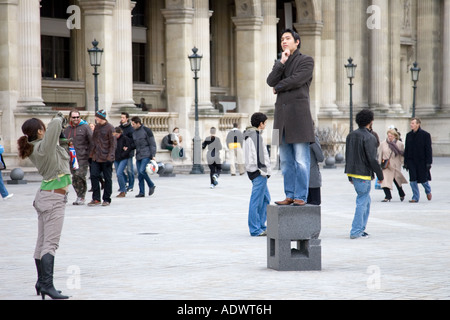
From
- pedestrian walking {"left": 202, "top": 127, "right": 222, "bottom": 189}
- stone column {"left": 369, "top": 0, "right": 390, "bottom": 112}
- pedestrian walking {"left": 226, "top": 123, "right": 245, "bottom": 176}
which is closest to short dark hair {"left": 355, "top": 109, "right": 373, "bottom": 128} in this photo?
pedestrian walking {"left": 202, "top": 127, "right": 222, "bottom": 189}

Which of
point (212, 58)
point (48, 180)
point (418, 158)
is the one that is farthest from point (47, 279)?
point (212, 58)

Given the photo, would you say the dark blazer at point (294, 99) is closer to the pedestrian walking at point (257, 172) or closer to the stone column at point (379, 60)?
the pedestrian walking at point (257, 172)

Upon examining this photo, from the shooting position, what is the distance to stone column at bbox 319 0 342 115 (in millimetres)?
42844

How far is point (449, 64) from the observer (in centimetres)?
4828

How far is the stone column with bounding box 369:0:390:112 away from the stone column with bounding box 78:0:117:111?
1516 cm

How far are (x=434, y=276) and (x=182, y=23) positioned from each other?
27347 millimetres

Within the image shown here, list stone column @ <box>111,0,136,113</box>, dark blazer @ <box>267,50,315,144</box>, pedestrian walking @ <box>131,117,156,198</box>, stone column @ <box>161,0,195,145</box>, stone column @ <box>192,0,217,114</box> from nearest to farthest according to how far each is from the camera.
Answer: dark blazer @ <box>267,50,315,144</box>
pedestrian walking @ <box>131,117,156,198</box>
stone column @ <box>111,0,136,113</box>
stone column @ <box>161,0,195,145</box>
stone column @ <box>192,0,217,114</box>

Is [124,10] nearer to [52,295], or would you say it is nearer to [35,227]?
[35,227]

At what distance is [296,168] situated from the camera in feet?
Result: 33.2

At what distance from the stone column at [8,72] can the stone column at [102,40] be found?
377cm

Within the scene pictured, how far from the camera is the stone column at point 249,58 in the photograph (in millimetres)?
39156

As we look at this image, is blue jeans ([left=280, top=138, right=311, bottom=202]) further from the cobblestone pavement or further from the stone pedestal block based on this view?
the cobblestone pavement

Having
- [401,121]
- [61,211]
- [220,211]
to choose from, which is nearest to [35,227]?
[220,211]
